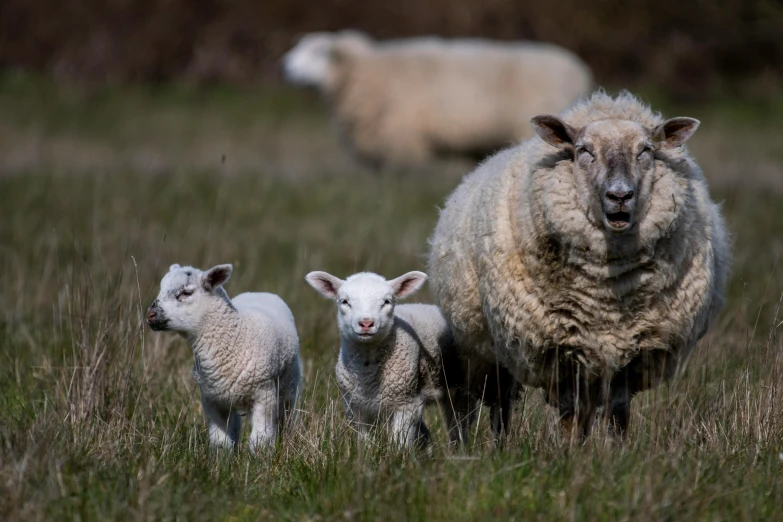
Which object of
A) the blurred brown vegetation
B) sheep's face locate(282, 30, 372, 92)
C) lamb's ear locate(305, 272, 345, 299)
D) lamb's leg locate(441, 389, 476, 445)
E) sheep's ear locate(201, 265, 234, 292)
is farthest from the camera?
the blurred brown vegetation

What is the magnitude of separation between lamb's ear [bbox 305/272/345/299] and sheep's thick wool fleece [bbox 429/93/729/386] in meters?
0.61

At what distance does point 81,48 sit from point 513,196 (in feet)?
66.8

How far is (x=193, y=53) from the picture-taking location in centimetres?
2459

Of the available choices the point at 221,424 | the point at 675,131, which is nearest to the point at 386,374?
the point at 221,424

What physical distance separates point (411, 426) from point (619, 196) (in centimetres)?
146

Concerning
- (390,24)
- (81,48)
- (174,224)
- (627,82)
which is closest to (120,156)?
(174,224)

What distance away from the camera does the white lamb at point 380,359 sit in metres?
4.98

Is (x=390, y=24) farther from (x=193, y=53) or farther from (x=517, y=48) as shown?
(x=517, y=48)

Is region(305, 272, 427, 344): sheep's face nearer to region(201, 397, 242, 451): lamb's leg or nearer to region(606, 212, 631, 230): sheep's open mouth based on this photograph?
region(201, 397, 242, 451): lamb's leg

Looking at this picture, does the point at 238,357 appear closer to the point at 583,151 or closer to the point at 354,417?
the point at 354,417

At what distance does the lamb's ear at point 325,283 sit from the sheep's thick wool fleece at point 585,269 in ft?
1.99

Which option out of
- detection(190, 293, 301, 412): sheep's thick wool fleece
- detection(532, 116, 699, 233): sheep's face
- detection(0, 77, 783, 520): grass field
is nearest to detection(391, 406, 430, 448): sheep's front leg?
detection(0, 77, 783, 520): grass field

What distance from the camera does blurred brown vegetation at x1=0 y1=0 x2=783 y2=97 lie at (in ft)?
77.9

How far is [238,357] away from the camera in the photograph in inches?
197
